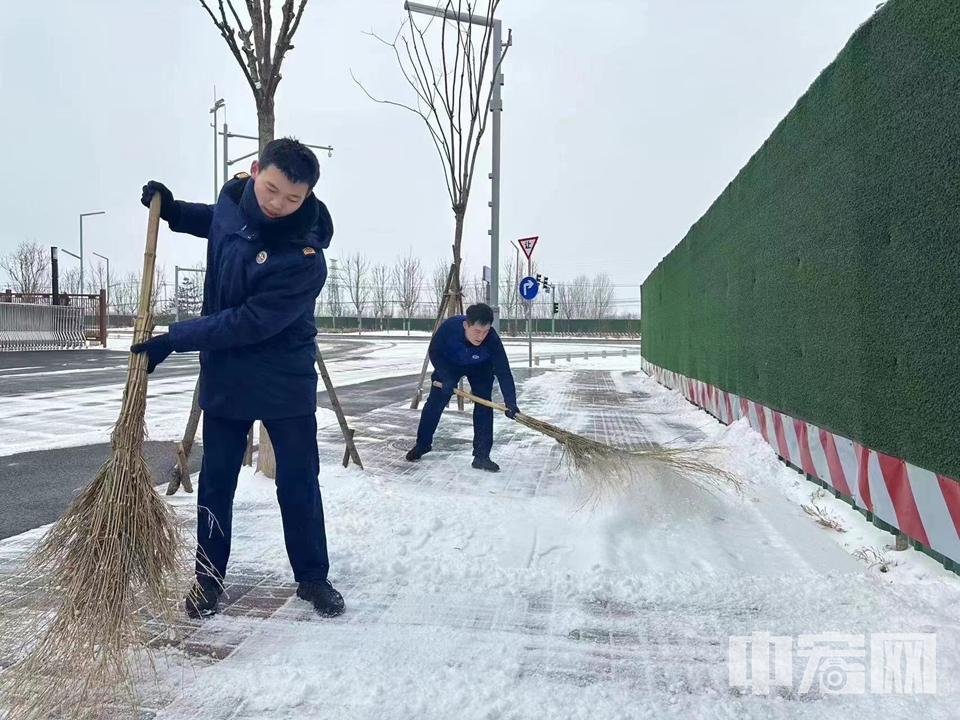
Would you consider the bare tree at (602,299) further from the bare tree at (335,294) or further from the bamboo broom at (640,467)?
the bamboo broom at (640,467)

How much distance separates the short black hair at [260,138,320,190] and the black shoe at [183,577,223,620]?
5.53 ft

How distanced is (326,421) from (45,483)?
11.1 feet

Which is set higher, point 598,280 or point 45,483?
point 598,280

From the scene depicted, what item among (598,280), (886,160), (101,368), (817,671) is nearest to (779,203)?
(886,160)

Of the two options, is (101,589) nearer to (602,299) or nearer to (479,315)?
(479,315)

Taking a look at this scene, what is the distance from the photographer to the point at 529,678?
2.21m

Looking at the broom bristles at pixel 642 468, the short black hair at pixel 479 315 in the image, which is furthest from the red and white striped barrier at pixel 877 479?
the short black hair at pixel 479 315

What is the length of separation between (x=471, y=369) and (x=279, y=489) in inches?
119

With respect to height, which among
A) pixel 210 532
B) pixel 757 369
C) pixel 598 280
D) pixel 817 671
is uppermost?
pixel 598 280

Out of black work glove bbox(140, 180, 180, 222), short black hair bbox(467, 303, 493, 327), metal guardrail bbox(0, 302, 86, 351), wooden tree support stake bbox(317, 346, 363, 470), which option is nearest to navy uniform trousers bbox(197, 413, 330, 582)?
black work glove bbox(140, 180, 180, 222)

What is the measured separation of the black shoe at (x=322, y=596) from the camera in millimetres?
2645

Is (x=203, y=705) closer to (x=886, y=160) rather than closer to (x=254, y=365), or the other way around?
(x=254, y=365)

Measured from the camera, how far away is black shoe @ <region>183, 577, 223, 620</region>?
2598mm

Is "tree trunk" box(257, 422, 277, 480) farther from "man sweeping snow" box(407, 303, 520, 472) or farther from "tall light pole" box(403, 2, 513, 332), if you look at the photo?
"tall light pole" box(403, 2, 513, 332)
